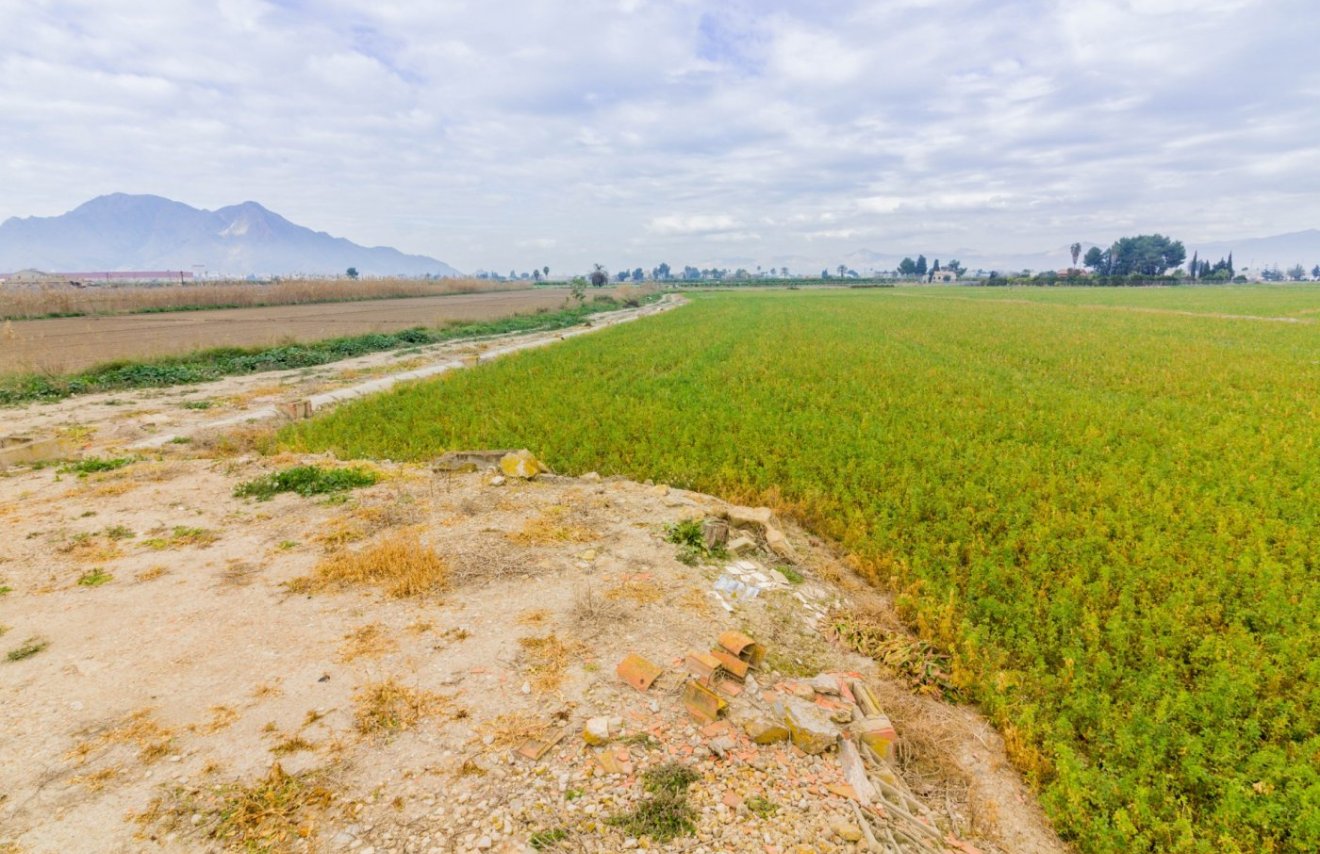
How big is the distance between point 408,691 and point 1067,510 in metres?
6.65

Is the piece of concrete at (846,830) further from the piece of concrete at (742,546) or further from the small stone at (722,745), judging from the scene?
the piece of concrete at (742,546)

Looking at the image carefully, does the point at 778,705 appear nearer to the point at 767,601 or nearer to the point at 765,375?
the point at 767,601

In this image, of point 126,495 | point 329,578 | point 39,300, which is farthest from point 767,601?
point 39,300

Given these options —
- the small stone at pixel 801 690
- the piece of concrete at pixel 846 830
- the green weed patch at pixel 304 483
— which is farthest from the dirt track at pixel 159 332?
the piece of concrete at pixel 846 830

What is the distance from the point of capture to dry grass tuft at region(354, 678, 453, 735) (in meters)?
3.56

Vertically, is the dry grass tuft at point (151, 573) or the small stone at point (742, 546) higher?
the small stone at point (742, 546)

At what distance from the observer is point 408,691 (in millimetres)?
3883

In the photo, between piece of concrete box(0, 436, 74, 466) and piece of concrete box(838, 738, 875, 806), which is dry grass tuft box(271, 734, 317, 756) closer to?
piece of concrete box(838, 738, 875, 806)

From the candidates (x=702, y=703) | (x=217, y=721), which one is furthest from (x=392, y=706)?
(x=702, y=703)

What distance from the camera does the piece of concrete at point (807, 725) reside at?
11.5 ft

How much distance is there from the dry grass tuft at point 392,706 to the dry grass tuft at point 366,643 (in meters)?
0.41

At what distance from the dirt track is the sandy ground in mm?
15681

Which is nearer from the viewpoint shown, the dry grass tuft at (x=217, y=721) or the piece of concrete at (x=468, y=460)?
the dry grass tuft at (x=217, y=721)

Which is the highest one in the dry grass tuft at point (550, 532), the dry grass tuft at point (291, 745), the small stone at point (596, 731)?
the dry grass tuft at point (550, 532)
